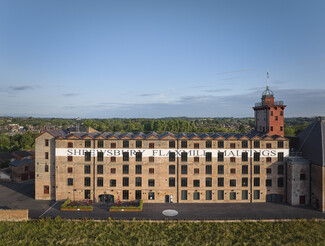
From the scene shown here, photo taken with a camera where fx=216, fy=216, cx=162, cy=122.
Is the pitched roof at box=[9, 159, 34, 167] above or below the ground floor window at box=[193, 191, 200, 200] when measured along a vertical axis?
above

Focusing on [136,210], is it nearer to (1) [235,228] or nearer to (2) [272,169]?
(1) [235,228]

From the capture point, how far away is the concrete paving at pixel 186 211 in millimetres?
42375

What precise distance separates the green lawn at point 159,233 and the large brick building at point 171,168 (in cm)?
→ 971

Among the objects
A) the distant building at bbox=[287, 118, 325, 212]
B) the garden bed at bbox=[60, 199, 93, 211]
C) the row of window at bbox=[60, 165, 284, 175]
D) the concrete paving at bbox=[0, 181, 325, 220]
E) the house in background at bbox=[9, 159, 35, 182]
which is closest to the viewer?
the concrete paving at bbox=[0, 181, 325, 220]

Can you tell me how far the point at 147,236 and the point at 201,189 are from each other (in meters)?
18.1

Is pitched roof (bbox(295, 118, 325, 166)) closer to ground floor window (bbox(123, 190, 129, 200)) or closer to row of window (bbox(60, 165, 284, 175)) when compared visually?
row of window (bbox(60, 165, 284, 175))

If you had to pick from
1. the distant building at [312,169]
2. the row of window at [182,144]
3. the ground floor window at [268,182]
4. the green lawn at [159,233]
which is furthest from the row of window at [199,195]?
the row of window at [182,144]

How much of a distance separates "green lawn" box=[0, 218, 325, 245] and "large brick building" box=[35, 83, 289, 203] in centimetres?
971

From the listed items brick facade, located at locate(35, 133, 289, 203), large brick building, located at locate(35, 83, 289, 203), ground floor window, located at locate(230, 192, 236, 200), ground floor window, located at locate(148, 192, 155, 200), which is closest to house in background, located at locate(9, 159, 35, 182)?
brick facade, located at locate(35, 133, 289, 203)

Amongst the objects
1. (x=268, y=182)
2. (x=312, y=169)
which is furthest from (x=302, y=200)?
(x=268, y=182)

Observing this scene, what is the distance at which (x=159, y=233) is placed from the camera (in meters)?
37.0

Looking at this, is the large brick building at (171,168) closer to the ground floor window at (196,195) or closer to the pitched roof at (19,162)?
the ground floor window at (196,195)

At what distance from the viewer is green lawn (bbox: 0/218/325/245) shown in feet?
113

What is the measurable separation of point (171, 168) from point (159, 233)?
15347 millimetres
